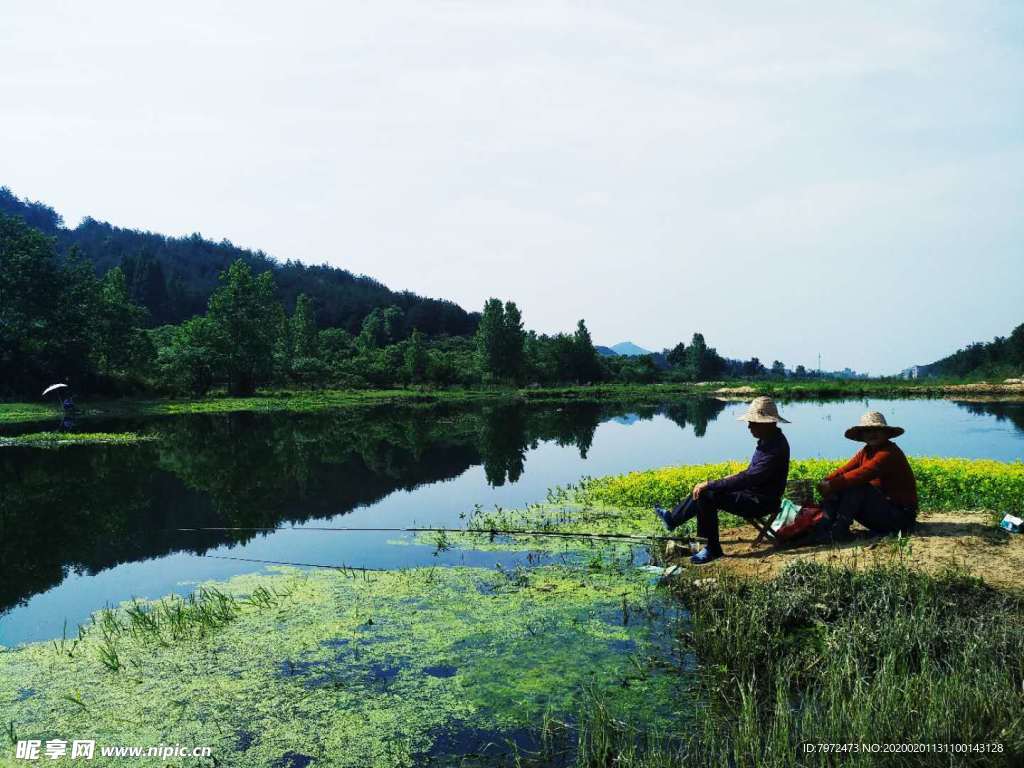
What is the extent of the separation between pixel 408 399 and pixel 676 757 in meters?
68.4

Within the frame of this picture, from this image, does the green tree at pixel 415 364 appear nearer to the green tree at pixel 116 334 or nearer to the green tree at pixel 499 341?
the green tree at pixel 499 341

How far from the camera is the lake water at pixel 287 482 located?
12.0 metres

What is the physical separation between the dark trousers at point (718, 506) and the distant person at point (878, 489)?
0.78m

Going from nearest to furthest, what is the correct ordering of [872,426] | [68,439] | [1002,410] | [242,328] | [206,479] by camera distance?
[872,426]
[206,479]
[68,439]
[1002,410]
[242,328]

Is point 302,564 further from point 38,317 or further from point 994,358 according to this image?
point 994,358

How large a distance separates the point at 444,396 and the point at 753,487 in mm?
69134

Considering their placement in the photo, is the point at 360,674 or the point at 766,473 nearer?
the point at 360,674

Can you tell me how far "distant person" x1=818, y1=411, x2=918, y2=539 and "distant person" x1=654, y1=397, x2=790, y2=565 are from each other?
1.95 feet

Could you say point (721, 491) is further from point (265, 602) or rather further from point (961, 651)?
point (265, 602)

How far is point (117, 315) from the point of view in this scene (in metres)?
59.4

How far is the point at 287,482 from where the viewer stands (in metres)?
21.6

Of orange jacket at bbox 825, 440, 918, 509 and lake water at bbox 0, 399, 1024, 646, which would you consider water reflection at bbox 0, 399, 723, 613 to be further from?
orange jacket at bbox 825, 440, 918, 509

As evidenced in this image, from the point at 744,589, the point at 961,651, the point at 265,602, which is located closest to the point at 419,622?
the point at 265,602

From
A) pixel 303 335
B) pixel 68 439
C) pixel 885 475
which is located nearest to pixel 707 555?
pixel 885 475
